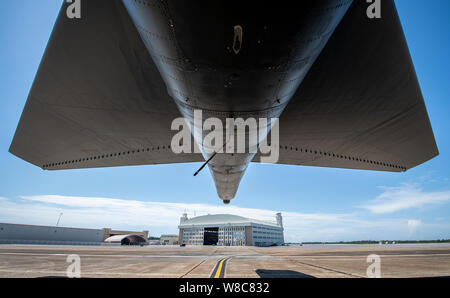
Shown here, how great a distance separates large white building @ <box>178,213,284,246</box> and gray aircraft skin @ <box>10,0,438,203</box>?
225 feet

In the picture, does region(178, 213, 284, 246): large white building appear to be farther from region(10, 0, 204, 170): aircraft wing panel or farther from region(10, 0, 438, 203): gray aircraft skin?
region(10, 0, 204, 170): aircraft wing panel

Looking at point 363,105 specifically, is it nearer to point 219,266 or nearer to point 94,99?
point 219,266

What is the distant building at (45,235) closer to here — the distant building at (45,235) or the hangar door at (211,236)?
the distant building at (45,235)

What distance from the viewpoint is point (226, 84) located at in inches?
87.9

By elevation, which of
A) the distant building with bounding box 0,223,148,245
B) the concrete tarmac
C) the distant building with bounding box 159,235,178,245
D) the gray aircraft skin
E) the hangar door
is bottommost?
the distant building with bounding box 159,235,178,245

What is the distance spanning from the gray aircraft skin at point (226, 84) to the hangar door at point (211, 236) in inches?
3051

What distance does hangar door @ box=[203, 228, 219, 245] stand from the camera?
3105 inches

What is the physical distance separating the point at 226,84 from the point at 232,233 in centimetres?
7844

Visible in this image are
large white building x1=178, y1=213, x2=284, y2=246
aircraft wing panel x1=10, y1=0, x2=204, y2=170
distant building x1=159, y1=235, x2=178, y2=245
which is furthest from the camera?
distant building x1=159, y1=235, x2=178, y2=245

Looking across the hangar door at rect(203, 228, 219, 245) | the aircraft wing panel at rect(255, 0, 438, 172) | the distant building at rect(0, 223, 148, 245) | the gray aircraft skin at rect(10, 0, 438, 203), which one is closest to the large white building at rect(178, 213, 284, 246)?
the hangar door at rect(203, 228, 219, 245)

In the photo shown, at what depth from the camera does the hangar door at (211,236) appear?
7888 centimetres

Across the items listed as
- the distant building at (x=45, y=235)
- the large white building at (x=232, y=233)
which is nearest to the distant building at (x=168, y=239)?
the large white building at (x=232, y=233)
